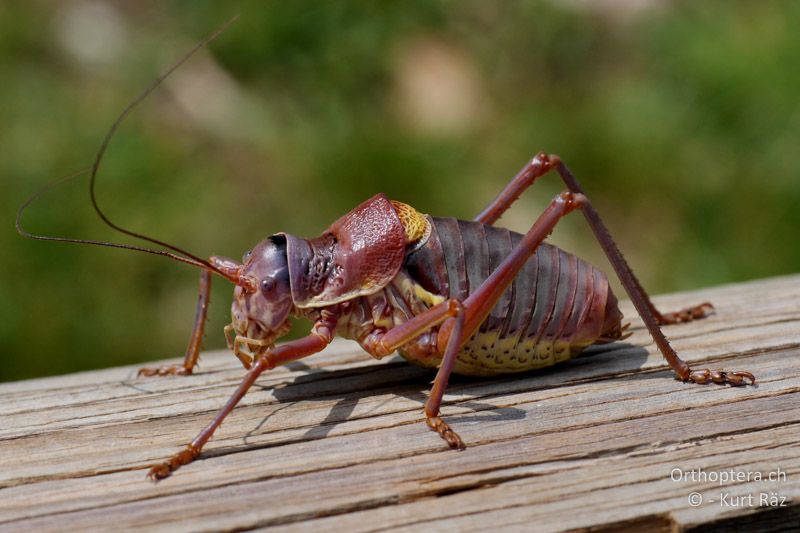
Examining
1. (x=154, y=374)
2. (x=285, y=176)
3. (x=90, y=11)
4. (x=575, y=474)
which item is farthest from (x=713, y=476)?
(x=90, y=11)

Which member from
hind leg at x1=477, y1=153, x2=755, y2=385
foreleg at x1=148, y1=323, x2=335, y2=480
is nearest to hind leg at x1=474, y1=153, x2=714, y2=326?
hind leg at x1=477, y1=153, x2=755, y2=385

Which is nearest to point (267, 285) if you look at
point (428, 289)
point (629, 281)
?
point (428, 289)

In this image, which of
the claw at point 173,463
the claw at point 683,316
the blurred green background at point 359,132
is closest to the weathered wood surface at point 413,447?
the claw at point 173,463

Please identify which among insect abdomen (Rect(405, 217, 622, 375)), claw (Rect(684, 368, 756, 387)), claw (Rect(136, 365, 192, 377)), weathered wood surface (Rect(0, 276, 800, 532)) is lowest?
claw (Rect(136, 365, 192, 377))

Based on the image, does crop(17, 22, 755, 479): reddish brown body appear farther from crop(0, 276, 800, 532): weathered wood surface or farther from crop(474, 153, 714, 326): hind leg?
crop(474, 153, 714, 326): hind leg

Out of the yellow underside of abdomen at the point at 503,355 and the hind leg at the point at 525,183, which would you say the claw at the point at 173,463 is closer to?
the yellow underside of abdomen at the point at 503,355

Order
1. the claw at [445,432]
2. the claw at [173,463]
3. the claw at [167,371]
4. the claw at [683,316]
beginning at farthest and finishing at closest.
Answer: the claw at [683,316], the claw at [167,371], the claw at [445,432], the claw at [173,463]
